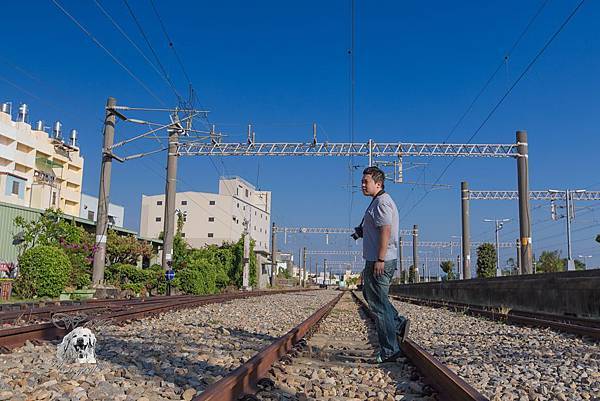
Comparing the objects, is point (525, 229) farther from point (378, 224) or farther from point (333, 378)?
point (333, 378)

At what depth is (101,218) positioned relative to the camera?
72.0ft

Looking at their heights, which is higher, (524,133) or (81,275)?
(524,133)

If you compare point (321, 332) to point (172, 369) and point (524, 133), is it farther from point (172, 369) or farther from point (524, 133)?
point (524, 133)

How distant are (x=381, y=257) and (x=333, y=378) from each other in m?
1.20

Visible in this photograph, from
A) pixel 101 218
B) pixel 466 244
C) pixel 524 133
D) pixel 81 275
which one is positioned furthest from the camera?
pixel 466 244

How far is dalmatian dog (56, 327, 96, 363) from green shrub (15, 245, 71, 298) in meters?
15.0

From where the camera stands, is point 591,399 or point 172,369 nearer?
point 591,399

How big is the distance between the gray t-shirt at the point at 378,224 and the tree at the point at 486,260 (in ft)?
153

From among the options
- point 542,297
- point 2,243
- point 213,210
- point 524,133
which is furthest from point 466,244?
point 213,210

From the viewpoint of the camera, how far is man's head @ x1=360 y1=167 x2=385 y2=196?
5.80 m

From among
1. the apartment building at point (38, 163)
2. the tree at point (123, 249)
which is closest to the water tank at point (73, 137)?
the apartment building at point (38, 163)

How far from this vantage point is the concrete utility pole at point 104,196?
21.5m

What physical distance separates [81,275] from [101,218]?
3.05 meters

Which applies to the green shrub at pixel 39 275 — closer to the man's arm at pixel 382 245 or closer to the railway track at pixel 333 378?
the railway track at pixel 333 378
